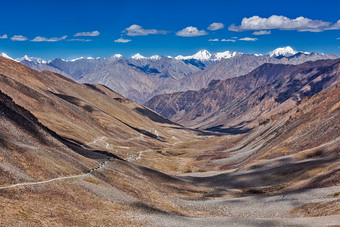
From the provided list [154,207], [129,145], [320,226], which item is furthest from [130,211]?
[129,145]

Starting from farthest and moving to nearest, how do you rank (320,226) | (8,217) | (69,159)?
(69,159), (320,226), (8,217)

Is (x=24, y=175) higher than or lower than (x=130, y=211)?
higher

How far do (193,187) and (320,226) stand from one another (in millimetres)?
45376

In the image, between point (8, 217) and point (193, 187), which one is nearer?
point (8, 217)

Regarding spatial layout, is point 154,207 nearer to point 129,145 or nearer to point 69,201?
point 69,201

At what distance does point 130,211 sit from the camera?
48.4 metres

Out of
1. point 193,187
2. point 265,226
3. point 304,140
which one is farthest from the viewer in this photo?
point 304,140

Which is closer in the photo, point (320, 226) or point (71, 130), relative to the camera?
point (320, 226)

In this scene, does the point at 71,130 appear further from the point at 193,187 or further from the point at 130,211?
the point at 130,211

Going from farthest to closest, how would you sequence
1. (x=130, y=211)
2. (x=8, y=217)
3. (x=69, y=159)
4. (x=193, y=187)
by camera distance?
(x=193, y=187) < (x=69, y=159) < (x=130, y=211) < (x=8, y=217)

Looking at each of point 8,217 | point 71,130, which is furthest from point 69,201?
point 71,130

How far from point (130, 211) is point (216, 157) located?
11218cm

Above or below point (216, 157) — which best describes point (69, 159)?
above

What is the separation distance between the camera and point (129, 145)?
178625 mm
